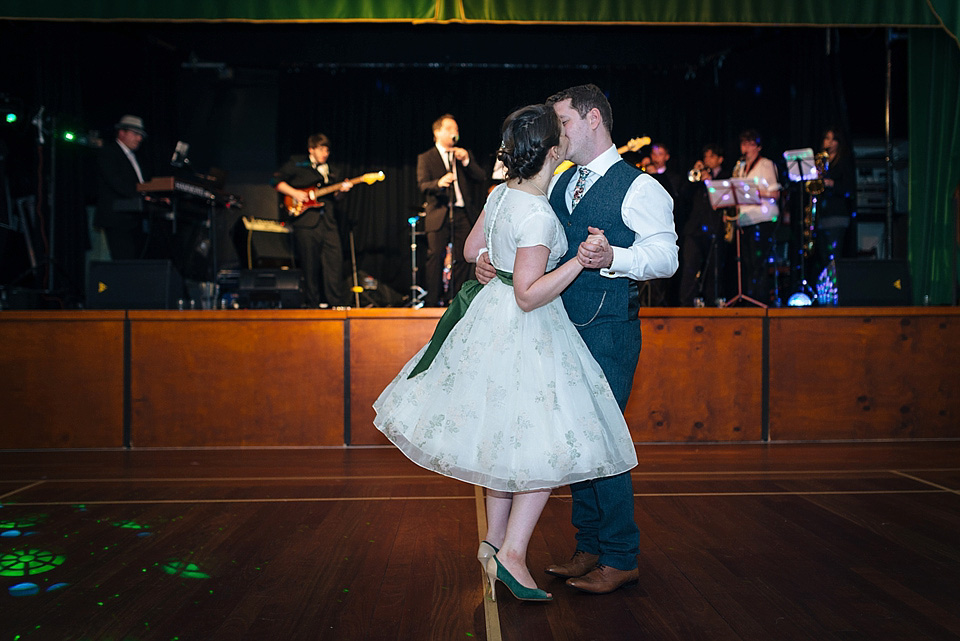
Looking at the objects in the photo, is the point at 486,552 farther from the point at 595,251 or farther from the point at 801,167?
the point at 801,167

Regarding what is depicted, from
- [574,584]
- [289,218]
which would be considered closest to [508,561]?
[574,584]

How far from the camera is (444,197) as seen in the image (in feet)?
23.5

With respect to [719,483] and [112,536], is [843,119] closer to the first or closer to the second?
[719,483]

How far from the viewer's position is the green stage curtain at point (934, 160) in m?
6.04

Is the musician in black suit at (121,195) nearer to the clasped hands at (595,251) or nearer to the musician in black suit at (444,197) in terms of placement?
the musician in black suit at (444,197)

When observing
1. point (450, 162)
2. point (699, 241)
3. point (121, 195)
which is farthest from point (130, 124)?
point (699, 241)

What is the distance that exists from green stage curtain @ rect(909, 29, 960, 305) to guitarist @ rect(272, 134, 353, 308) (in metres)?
4.71

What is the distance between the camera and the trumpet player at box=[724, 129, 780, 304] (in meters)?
6.61

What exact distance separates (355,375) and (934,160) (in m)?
4.78

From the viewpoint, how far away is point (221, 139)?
9242mm

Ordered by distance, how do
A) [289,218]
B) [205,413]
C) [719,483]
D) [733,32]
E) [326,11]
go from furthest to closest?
[733,32], [289,218], [326,11], [205,413], [719,483]

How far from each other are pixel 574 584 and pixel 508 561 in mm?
251

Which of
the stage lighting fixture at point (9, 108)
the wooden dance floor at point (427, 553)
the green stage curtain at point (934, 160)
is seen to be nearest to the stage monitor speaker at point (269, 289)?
the stage lighting fixture at point (9, 108)

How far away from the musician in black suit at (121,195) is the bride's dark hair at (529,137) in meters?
5.03
